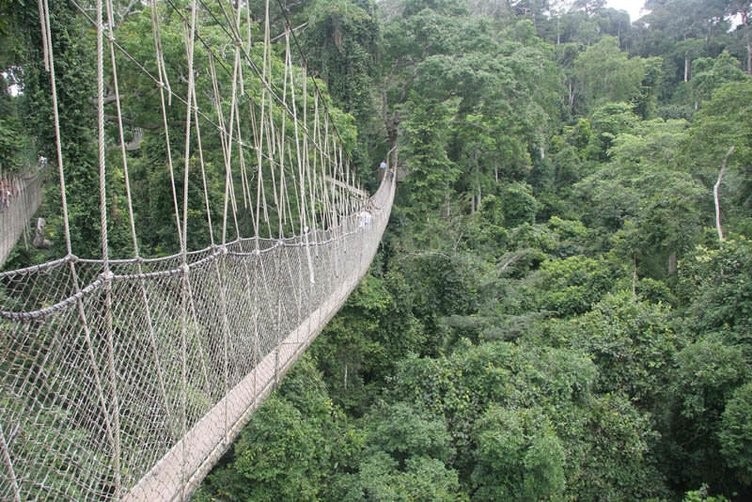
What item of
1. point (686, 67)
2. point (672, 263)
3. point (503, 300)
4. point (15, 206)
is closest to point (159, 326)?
point (15, 206)

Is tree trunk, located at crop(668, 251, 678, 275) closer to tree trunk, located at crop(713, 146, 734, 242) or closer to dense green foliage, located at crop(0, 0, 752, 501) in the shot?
dense green foliage, located at crop(0, 0, 752, 501)

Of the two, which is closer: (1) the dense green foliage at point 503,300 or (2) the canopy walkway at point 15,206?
(2) the canopy walkway at point 15,206

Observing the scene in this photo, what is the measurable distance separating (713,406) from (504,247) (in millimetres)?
5020

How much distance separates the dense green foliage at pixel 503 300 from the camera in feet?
15.0

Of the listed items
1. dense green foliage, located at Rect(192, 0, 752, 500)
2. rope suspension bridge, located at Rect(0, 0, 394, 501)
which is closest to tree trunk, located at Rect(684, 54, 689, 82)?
dense green foliage, located at Rect(192, 0, 752, 500)

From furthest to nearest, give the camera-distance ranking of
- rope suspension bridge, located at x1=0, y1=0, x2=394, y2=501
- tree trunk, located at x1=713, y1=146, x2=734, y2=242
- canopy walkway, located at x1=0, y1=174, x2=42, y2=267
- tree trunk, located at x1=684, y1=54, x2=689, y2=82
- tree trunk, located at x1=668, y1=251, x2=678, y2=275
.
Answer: tree trunk, located at x1=684, y1=54, x2=689, y2=82
tree trunk, located at x1=668, y1=251, x2=678, y2=275
tree trunk, located at x1=713, y1=146, x2=734, y2=242
canopy walkway, located at x1=0, y1=174, x2=42, y2=267
rope suspension bridge, located at x1=0, y1=0, x2=394, y2=501

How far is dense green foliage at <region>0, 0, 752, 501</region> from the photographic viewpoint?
15.0 ft

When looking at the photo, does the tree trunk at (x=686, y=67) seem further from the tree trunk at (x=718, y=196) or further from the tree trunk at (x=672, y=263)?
the tree trunk at (x=672, y=263)

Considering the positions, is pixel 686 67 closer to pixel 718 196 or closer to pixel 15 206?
pixel 718 196

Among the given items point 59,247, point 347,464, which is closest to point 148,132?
point 59,247

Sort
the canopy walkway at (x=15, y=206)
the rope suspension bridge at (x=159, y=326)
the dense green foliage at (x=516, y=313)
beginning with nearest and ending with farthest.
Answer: the rope suspension bridge at (x=159, y=326) < the canopy walkway at (x=15, y=206) < the dense green foliage at (x=516, y=313)

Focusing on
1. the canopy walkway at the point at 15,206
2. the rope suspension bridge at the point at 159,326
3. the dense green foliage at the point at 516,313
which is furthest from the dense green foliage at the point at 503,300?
the rope suspension bridge at the point at 159,326

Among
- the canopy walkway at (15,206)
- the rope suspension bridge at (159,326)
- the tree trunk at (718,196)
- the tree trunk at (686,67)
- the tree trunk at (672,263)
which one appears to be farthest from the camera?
the tree trunk at (686,67)

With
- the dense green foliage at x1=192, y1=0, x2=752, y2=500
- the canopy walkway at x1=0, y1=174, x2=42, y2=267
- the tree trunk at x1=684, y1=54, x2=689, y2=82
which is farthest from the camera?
the tree trunk at x1=684, y1=54, x2=689, y2=82
